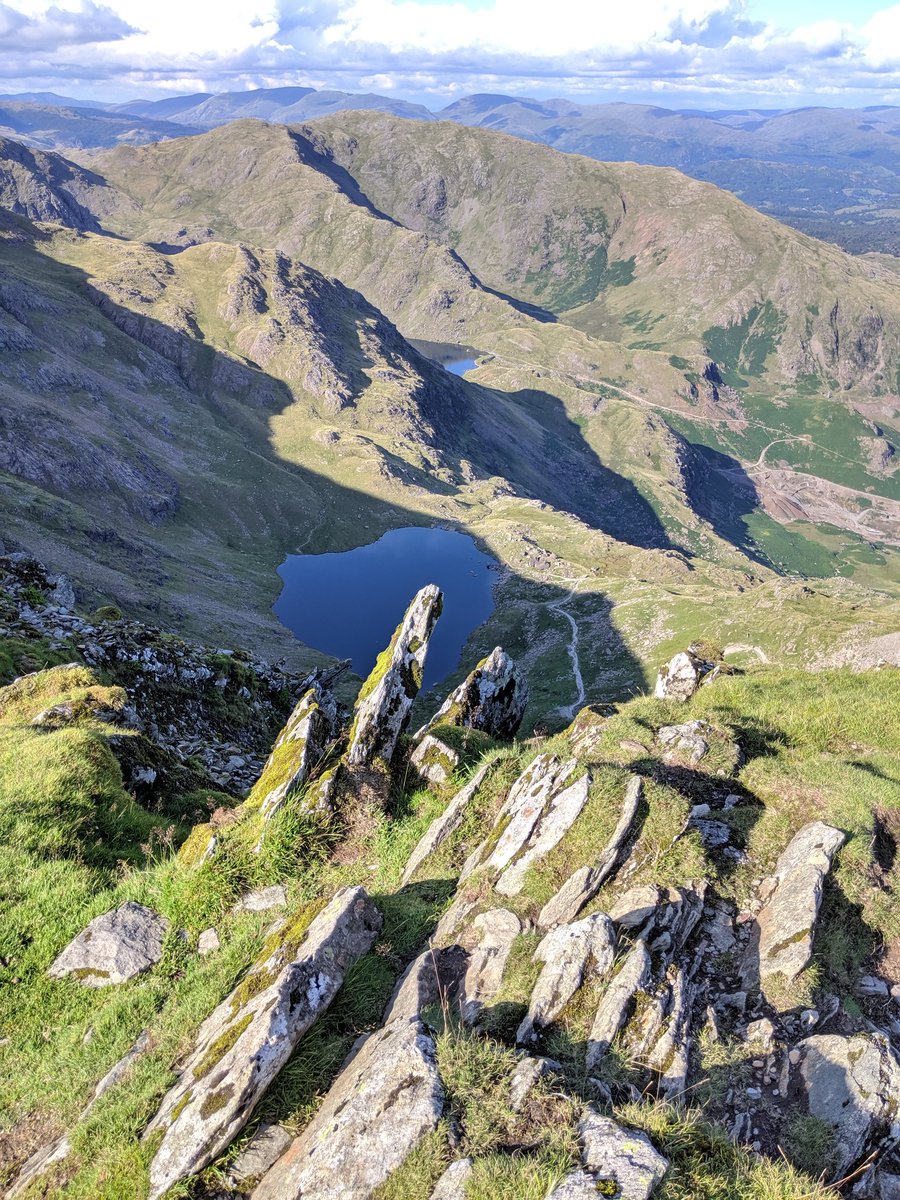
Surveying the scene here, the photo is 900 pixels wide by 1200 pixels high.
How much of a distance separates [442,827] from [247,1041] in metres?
8.25

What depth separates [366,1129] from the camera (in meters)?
9.40

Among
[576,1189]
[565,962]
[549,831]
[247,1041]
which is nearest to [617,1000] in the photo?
[565,962]

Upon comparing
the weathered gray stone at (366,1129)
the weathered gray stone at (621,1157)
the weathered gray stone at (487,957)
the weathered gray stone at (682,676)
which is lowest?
the weathered gray stone at (682,676)

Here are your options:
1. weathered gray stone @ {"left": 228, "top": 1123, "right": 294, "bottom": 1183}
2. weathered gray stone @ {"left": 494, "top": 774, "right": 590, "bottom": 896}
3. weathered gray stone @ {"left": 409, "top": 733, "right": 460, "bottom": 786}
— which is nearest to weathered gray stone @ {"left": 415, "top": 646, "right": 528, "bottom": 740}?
weathered gray stone @ {"left": 409, "top": 733, "right": 460, "bottom": 786}

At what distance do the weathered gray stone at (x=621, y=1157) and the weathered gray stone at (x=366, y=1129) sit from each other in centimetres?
214

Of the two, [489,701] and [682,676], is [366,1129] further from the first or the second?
[682,676]

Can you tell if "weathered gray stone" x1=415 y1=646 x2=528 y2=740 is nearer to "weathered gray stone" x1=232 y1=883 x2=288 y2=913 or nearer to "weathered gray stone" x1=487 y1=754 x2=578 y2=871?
"weathered gray stone" x1=487 y1=754 x2=578 y2=871

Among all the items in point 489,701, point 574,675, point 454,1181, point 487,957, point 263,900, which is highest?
point 454,1181

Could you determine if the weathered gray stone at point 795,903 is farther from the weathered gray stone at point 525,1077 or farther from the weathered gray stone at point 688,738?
the weathered gray stone at point 525,1077

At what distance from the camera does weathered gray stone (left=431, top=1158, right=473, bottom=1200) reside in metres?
8.56

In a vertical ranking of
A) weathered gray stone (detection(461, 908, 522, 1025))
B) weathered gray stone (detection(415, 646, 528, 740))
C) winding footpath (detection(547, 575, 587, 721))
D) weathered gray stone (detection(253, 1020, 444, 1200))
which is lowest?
winding footpath (detection(547, 575, 587, 721))

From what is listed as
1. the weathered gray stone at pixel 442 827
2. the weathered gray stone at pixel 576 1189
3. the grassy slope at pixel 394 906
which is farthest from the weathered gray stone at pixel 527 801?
the weathered gray stone at pixel 576 1189

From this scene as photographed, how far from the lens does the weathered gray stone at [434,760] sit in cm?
2244

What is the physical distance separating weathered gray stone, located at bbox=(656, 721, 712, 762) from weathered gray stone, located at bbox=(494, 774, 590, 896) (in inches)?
202
